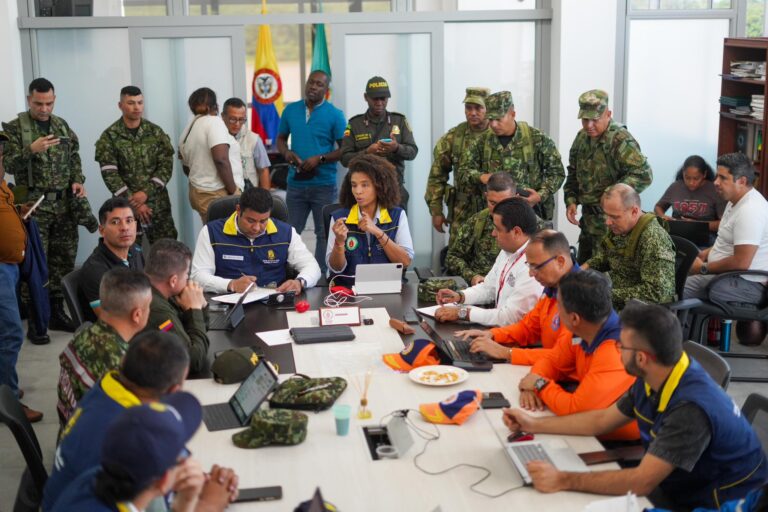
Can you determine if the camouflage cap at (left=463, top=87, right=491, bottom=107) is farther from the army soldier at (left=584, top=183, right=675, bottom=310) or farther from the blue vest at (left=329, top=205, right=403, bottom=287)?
the army soldier at (left=584, top=183, right=675, bottom=310)

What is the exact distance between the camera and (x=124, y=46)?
300 inches

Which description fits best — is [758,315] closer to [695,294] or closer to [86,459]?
[695,294]

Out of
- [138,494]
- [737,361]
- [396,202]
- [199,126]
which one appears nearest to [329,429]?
[138,494]

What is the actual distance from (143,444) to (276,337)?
87.8 inches

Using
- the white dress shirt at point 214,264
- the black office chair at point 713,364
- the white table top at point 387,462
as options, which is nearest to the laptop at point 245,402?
the white table top at point 387,462

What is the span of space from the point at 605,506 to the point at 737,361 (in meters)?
3.76

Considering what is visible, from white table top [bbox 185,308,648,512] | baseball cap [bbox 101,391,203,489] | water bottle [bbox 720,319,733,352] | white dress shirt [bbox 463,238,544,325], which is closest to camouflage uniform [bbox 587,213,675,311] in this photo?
white dress shirt [bbox 463,238,544,325]

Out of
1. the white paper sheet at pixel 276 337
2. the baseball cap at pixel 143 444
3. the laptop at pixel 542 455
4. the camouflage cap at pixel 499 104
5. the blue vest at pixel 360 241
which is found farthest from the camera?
the camouflage cap at pixel 499 104

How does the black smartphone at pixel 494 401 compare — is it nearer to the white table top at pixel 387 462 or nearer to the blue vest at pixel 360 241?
the white table top at pixel 387 462

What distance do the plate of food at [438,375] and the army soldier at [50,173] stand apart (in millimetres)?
3821

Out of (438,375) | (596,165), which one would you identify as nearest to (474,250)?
(596,165)

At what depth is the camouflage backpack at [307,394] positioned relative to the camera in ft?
10.8

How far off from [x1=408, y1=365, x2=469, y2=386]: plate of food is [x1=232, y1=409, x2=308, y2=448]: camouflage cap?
2.09ft

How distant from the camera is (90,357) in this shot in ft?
10.4
